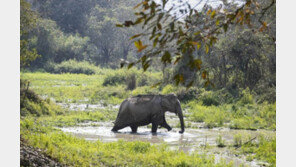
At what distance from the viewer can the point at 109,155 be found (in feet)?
33.0

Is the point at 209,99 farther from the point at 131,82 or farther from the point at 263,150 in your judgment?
the point at 263,150

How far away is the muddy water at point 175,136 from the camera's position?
12.2m

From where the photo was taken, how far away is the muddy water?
12202 millimetres

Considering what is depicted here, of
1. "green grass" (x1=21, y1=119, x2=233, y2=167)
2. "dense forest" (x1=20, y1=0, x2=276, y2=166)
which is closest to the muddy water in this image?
"dense forest" (x1=20, y1=0, x2=276, y2=166)

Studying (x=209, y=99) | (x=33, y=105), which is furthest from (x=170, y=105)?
(x=209, y=99)

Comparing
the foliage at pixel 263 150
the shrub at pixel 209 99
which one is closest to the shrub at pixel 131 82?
the shrub at pixel 209 99

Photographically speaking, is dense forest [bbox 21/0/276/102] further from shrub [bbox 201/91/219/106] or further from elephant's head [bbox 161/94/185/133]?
elephant's head [bbox 161/94/185/133]

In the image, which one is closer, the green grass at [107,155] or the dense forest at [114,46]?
the green grass at [107,155]

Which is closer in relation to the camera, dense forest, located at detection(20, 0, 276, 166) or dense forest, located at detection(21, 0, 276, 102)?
dense forest, located at detection(20, 0, 276, 166)

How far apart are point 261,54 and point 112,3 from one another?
58.0 m

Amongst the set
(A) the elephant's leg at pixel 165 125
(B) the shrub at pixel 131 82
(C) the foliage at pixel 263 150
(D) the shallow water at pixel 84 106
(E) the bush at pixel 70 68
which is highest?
(E) the bush at pixel 70 68

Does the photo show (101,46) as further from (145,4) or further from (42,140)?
(145,4)

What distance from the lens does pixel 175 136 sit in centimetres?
1470

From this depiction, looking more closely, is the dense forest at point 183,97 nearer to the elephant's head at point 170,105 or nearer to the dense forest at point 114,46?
the dense forest at point 114,46
